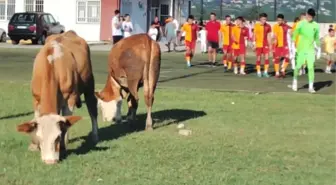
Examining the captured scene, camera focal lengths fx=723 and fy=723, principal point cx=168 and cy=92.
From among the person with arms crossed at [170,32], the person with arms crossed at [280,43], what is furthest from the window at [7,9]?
the person with arms crossed at [280,43]

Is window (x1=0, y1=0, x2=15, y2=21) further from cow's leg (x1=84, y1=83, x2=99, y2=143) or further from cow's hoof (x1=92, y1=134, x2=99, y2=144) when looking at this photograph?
cow's hoof (x1=92, y1=134, x2=99, y2=144)

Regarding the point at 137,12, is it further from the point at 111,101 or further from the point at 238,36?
the point at 111,101

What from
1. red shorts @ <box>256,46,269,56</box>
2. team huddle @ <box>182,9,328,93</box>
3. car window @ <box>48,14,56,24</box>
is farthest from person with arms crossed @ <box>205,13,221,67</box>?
car window @ <box>48,14,56,24</box>

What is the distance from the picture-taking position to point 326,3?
5359cm

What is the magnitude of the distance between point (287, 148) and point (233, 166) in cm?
180

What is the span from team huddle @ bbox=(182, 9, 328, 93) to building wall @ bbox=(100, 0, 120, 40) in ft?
55.3

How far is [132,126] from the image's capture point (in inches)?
486

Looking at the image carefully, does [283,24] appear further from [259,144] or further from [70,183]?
[70,183]

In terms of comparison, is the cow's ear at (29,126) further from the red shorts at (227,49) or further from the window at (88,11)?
the window at (88,11)

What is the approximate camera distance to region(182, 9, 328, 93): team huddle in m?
18.7

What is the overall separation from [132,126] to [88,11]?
3629 cm

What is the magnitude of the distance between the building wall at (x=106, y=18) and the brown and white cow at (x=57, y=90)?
35.8 metres

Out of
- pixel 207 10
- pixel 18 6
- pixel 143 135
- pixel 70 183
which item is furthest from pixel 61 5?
pixel 70 183

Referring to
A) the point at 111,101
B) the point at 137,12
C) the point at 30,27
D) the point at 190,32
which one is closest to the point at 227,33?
the point at 190,32
